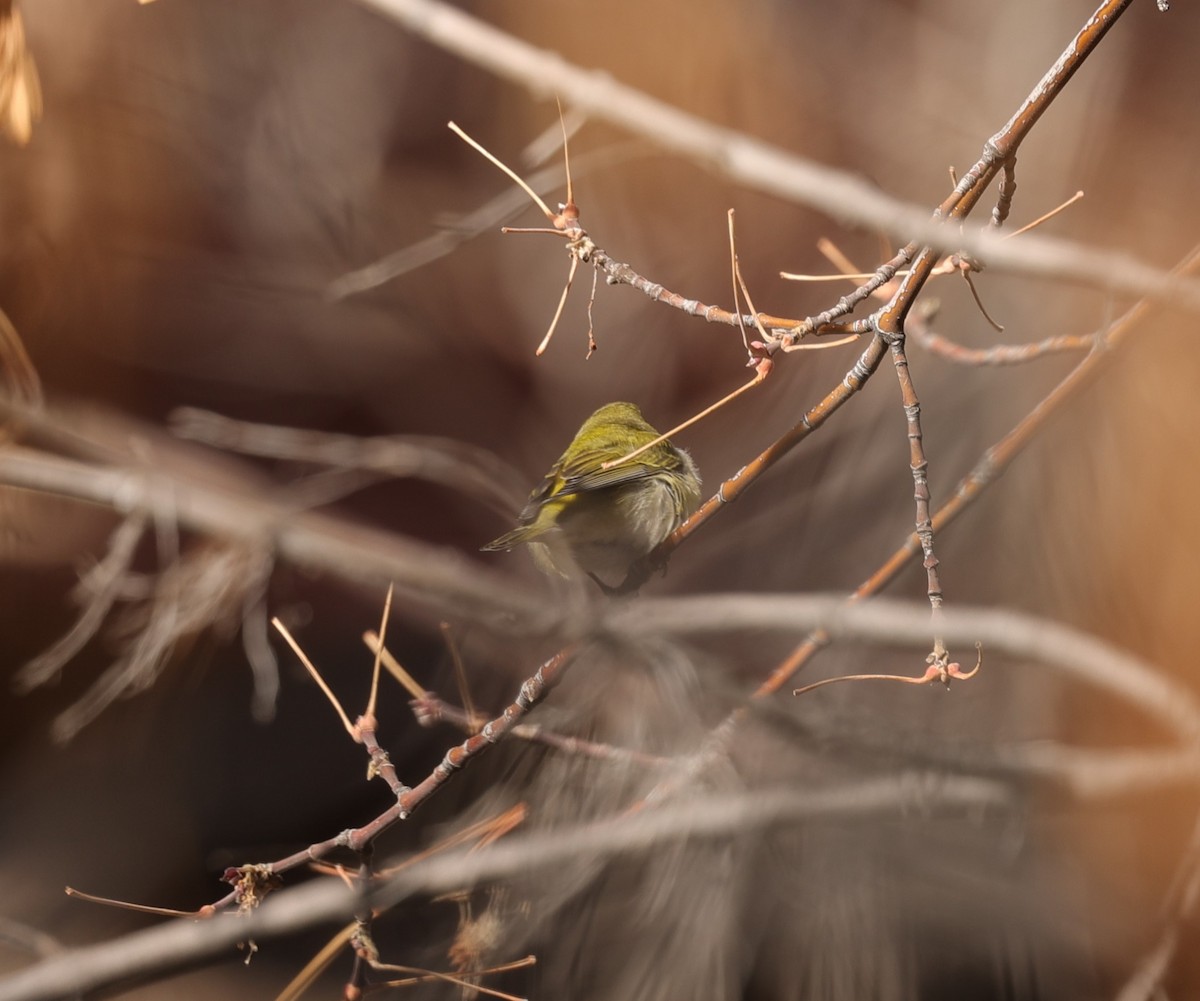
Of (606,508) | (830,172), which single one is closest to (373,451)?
(606,508)

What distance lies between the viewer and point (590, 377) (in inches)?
36.2

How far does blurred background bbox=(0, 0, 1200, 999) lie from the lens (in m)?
0.81

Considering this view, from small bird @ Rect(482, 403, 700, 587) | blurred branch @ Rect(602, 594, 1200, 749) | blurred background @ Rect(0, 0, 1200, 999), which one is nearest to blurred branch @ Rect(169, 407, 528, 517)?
blurred background @ Rect(0, 0, 1200, 999)

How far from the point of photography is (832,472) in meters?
0.94

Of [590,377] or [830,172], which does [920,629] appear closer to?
[830,172]

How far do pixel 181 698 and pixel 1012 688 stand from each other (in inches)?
35.8

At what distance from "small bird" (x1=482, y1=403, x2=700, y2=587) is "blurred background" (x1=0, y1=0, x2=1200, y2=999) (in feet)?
0.43

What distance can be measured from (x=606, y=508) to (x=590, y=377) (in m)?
0.34

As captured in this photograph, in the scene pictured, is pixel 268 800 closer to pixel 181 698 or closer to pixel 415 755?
pixel 181 698

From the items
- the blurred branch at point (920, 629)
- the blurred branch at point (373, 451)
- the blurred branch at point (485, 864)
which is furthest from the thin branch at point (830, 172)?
the blurred branch at point (485, 864)

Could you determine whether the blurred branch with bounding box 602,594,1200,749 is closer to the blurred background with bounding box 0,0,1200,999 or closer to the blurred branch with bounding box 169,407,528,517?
the blurred background with bounding box 0,0,1200,999

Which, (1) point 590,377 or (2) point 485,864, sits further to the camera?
(1) point 590,377

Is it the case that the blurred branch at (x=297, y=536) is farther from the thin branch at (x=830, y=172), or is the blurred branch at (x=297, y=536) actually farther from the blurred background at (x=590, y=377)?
the thin branch at (x=830, y=172)

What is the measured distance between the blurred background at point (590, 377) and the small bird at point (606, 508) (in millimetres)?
131
